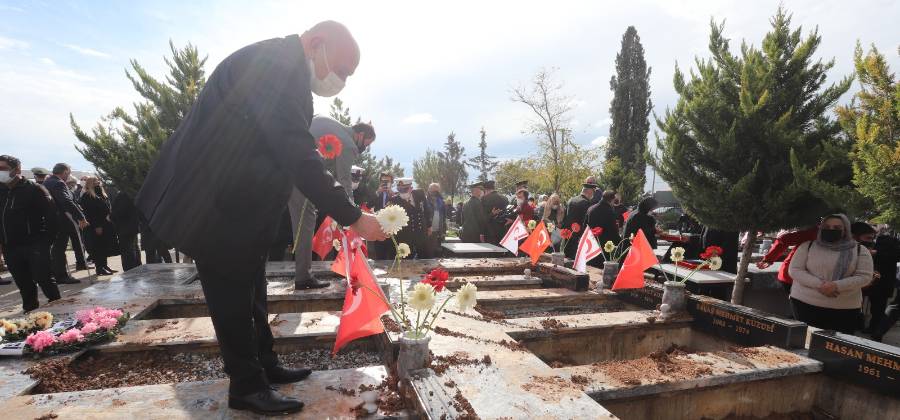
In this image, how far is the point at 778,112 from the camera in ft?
17.8

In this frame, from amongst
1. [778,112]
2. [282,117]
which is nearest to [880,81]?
[778,112]

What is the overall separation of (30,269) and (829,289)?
893 cm

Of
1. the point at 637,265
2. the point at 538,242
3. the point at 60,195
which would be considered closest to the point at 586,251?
the point at 538,242

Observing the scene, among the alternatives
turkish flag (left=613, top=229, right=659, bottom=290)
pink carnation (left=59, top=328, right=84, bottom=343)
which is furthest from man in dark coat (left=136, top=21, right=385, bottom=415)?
turkish flag (left=613, top=229, right=659, bottom=290)

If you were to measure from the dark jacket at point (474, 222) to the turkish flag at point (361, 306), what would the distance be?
820 centimetres

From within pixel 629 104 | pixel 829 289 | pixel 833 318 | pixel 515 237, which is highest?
pixel 629 104

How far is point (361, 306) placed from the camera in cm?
276

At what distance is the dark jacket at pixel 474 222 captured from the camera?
10.9 meters

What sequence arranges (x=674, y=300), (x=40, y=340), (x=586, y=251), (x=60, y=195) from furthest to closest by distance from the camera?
(x=60, y=195)
(x=586, y=251)
(x=674, y=300)
(x=40, y=340)

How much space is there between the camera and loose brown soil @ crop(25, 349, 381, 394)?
2.82 m

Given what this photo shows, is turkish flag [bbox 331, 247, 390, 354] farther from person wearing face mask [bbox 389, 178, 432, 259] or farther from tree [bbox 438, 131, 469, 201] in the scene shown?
tree [bbox 438, 131, 469, 201]

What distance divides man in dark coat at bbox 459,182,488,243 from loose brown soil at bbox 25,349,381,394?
7420mm

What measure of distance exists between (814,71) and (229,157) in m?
6.65

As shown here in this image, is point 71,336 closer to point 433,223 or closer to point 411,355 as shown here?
point 411,355
